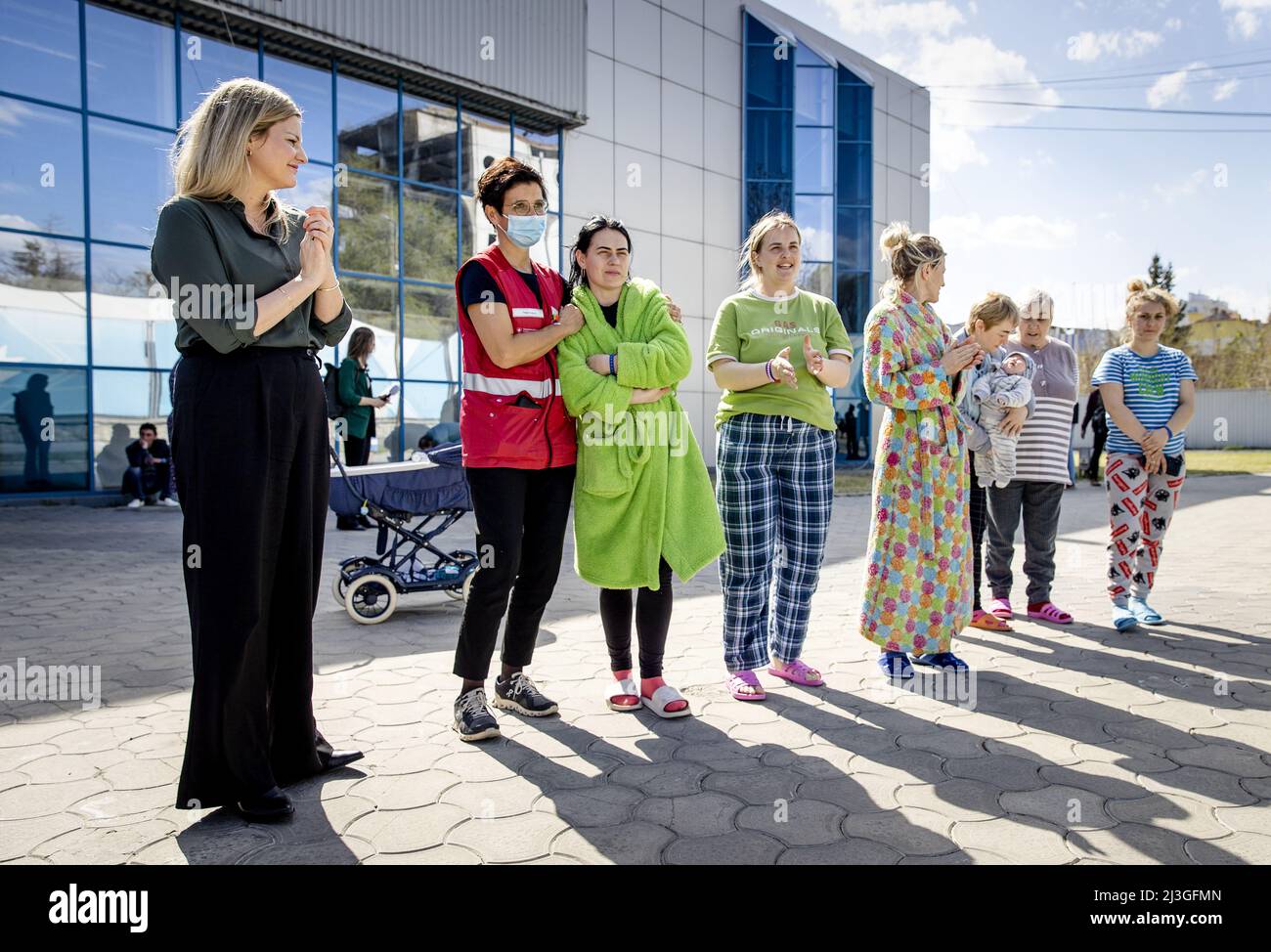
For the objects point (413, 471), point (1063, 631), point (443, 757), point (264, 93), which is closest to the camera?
point (264, 93)

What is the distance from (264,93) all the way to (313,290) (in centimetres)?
59

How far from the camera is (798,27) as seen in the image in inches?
918

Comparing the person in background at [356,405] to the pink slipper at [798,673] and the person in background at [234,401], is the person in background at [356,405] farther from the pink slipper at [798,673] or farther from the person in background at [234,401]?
the person in background at [234,401]

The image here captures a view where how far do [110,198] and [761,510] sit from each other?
44.5ft

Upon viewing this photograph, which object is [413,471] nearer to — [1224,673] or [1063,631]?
[1063,631]

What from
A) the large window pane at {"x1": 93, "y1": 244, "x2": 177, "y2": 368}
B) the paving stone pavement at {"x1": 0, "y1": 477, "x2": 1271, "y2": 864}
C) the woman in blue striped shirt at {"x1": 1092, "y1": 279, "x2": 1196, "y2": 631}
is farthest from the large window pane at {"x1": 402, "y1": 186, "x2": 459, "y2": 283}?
the woman in blue striped shirt at {"x1": 1092, "y1": 279, "x2": 1196, "y2": 631}

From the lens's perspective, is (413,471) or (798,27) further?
(798,27)

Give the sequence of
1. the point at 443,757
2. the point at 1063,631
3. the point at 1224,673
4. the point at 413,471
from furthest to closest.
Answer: the point at 413,471 → the point at 1063,631 → the point at 1224,673 → the point at 443,757

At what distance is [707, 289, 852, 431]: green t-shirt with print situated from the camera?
399 cm

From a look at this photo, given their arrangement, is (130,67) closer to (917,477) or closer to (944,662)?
(917,477)

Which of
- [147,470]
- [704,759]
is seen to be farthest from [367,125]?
[704,759]

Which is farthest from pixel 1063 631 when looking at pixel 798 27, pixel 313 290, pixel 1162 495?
pixel 798 27
